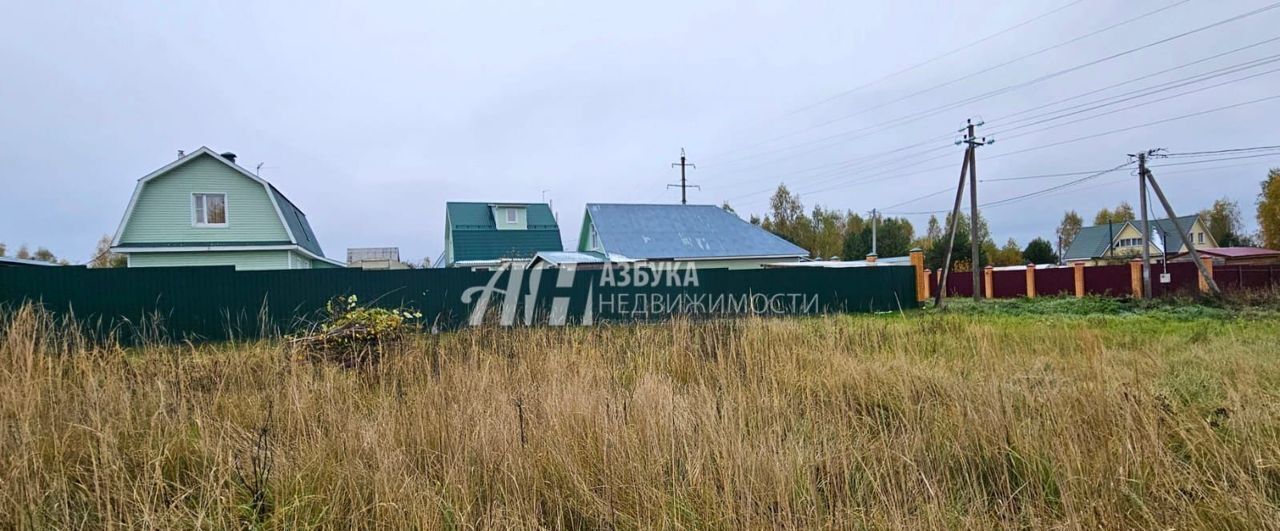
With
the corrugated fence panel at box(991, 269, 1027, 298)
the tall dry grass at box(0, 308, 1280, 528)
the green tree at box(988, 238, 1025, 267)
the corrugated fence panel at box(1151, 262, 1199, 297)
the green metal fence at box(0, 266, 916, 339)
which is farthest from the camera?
the green tree at box(988, 238, 1025, 267)

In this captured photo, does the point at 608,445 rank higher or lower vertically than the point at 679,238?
lower

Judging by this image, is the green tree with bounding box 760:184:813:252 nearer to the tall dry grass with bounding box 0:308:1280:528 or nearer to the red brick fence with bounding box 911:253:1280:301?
the red brick fence with bounding box 911:253:1280:301

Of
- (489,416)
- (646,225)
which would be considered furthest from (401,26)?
(646,225)

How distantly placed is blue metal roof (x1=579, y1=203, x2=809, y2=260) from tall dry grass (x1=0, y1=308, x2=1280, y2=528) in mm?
16543

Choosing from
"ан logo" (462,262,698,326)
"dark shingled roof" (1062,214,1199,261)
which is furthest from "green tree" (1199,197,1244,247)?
"ан logo" (462,262,698,326)

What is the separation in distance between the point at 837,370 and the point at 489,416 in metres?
2.36

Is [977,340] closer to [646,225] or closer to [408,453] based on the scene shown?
[408,453]

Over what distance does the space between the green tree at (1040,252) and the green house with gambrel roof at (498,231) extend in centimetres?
3625

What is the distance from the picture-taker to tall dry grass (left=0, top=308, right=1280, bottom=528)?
1.65 meters

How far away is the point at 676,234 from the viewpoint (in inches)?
835

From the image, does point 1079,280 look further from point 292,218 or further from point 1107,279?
point 292,218

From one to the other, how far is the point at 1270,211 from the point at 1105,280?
26.7 metres

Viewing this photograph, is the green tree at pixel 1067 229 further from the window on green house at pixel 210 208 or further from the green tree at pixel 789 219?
the window on green house at pixel 210 208

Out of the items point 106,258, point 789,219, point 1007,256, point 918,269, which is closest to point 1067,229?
point 1007,256
